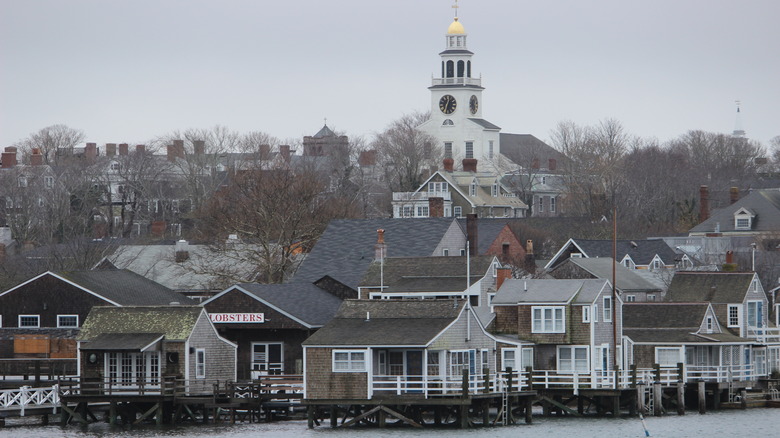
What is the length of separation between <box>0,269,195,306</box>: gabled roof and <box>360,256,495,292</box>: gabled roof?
1062cm

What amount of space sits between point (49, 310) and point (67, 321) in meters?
0.99

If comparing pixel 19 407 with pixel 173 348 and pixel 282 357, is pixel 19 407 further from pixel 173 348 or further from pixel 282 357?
pixel 282 357

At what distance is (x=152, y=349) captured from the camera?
67.5m

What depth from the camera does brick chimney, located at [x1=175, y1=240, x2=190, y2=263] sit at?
101188 millimetres

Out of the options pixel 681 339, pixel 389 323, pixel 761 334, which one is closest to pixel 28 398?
pixel 389 323

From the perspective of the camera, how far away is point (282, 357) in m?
76.0

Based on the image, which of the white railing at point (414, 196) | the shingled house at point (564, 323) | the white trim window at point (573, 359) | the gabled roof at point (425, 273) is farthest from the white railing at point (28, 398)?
the white railing at point (414, 196)

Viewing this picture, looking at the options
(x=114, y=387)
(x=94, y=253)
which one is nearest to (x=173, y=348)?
(x=114, y=387)

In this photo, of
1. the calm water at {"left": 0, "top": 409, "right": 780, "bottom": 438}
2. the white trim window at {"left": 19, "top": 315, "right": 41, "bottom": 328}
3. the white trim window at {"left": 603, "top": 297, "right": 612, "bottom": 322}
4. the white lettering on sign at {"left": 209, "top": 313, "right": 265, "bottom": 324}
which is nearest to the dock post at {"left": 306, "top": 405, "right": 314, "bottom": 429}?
the calm water at {"left": 0, "top": 409, "right": 780, "bottom": 438}

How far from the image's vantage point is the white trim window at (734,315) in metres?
83.9

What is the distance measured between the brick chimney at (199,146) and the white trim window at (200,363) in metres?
116

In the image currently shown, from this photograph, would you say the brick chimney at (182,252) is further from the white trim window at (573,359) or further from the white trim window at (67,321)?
the white trim window at (573,359)

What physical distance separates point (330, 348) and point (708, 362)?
21.9m

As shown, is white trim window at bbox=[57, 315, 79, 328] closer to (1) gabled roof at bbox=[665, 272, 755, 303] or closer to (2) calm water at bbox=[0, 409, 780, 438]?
(2) calm water at bbox=[0, 409, 780, 438]
